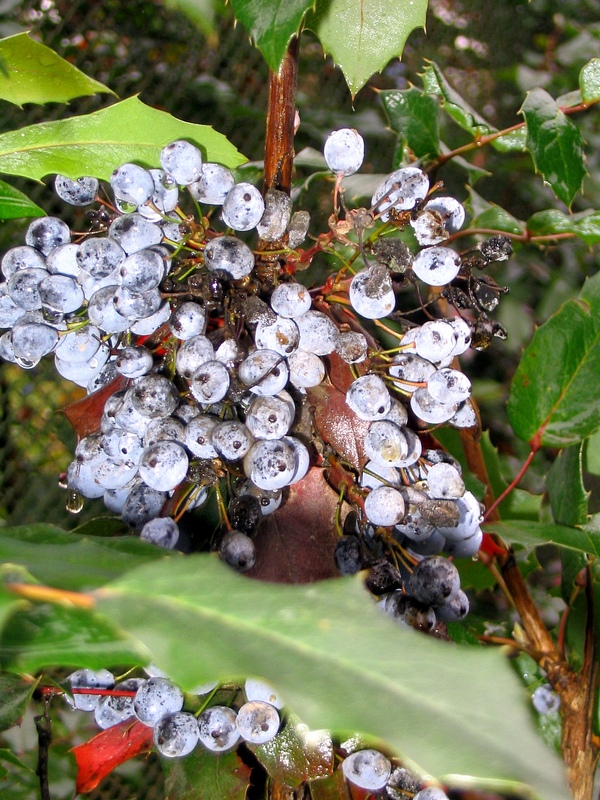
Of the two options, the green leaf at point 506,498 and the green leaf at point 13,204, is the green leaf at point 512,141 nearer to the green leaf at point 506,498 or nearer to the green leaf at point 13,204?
the green leaf at point 506,498

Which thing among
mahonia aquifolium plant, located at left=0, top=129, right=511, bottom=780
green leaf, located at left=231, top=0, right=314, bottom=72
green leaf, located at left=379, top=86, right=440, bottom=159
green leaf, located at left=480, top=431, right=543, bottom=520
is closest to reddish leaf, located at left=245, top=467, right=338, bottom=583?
mahonia aquifolium plant, located at left=0, top=129, right=511, bottom=780

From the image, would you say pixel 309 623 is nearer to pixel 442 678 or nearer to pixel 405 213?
pixel 442 678

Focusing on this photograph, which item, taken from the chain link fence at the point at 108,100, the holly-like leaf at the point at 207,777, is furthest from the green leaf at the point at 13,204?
the chain link fence at the point at 108,100

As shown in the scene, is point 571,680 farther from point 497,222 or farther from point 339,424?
point 497,222

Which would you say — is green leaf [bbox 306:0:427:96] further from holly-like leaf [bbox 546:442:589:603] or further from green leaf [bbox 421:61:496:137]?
holly-like leaf [bbox 546:442:589:603]

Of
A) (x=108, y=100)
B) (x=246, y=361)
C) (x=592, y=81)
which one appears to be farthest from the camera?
(x=108, y=100)

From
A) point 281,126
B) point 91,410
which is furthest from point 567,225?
point 91,410
